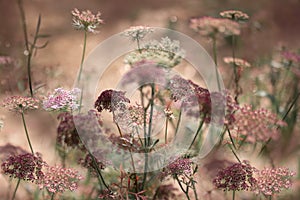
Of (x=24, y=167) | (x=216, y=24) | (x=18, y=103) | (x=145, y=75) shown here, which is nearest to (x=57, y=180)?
(x=24, y=167)

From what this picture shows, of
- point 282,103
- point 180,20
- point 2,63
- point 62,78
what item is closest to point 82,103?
point 2,63

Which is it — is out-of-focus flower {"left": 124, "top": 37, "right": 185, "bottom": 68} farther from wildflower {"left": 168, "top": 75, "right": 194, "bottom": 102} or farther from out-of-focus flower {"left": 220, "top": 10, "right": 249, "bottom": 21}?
out-of-focus flower {"left": 220, "top": 10, "right": 249, "bottom": 21}

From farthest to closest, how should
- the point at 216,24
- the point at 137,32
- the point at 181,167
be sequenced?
the point at 216,24 → the point at 137,32 → the point at 181,167

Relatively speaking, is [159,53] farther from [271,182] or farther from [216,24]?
[271,182]

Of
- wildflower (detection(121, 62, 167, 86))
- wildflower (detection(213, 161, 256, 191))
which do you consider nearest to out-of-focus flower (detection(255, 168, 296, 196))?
wildflower (detection(213, 161, 256, 191))

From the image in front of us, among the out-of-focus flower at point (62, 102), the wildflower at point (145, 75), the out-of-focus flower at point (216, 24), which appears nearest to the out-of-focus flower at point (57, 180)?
the out-of-focus flower at point (62, 102)

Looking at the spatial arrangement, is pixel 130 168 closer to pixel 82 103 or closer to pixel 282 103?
pixel 82 103
